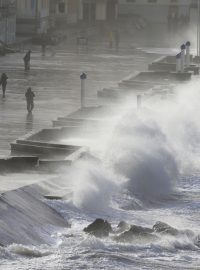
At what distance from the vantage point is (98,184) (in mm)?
35562

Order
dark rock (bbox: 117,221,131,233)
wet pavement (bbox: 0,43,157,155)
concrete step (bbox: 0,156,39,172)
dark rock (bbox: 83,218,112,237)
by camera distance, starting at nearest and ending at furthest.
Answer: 1. dark rock (bbox: 83,218,112,237)
2. dark rock (bbox: 117,221,131,233)
3. concrete step (bbox: 0,156,39,172)
4. wet pavement (bbox: 0,43,157,155)

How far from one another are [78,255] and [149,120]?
1682cm

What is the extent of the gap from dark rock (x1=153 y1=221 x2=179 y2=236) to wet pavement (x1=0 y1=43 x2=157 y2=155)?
8745 mm

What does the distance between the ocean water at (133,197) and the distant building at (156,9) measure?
70183 millimetres

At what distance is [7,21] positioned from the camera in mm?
84625

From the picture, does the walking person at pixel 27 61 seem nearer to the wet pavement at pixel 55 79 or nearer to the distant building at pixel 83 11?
the wet pavement at pixel 55 79

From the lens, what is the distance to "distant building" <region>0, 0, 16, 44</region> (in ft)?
272

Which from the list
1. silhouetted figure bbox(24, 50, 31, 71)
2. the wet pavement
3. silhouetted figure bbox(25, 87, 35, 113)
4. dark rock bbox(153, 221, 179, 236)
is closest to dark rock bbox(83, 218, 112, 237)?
dark rock bbox(153, 221, 179, 236)

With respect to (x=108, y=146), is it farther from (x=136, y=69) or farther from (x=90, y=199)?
(x=136, y=69)

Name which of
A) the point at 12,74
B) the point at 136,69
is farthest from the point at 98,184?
the point at 136,69

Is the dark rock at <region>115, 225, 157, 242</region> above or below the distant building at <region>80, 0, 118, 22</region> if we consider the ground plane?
below

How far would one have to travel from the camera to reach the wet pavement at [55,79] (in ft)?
154

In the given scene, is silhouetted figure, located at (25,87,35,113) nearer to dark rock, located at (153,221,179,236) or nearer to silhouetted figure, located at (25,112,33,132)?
silhouetted figure, located at (25,112,33,132)

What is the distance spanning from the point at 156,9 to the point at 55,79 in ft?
192
